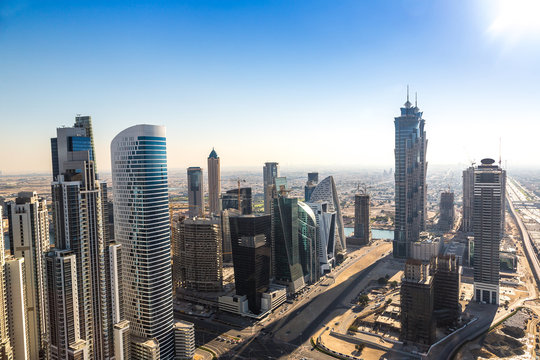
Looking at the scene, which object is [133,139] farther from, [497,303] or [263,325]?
[497,303]

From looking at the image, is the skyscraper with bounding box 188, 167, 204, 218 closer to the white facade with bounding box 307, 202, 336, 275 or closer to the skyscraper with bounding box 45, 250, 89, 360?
the white facade with bounding box 307, 202, 336, 275

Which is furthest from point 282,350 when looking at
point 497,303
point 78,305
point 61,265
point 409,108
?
point 409,108

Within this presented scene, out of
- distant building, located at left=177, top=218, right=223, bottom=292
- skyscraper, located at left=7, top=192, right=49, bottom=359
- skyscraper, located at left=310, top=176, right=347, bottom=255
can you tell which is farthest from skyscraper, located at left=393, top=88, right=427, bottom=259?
skyscraper, located at left=7, top=192, right=49, bottom=359

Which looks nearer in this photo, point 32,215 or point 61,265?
point 61,265

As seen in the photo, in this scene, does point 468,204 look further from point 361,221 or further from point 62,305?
point 62,305

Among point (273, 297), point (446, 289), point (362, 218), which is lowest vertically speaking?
point (273, 297)

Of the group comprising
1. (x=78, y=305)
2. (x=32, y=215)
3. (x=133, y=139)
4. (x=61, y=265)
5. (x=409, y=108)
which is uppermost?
(x=409, y=108)

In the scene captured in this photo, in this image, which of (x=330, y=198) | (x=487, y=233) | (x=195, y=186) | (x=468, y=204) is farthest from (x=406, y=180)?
(x=195, y=186)
